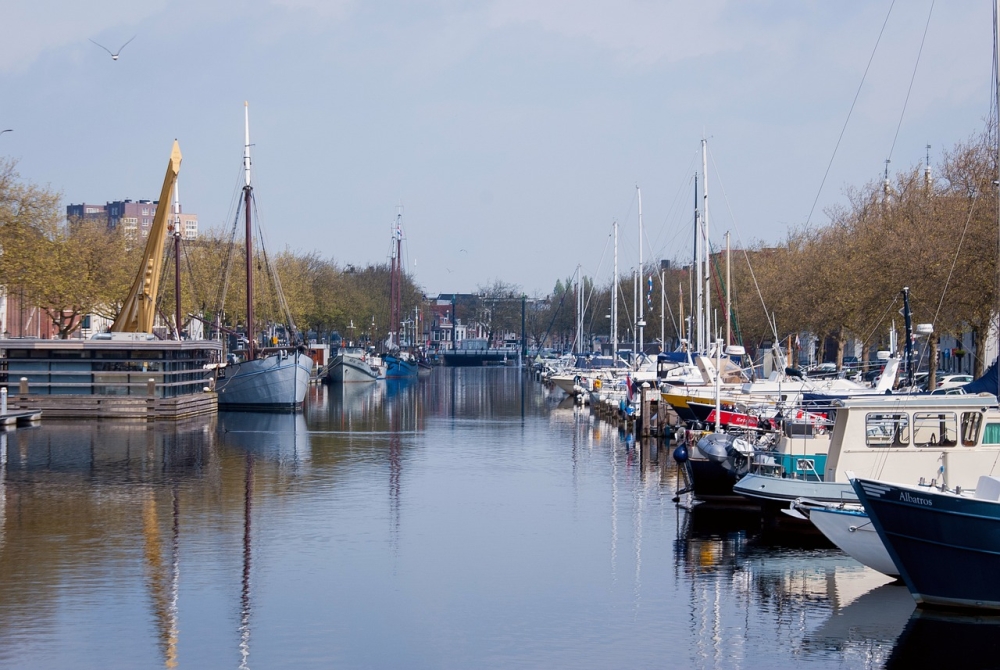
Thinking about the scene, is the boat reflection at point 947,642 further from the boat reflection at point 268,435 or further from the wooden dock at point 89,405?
the wooden dock at point 89,405

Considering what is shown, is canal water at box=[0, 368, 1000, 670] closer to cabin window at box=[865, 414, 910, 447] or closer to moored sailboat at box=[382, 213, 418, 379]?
cabin window at box=[865, 414, 910, 447]

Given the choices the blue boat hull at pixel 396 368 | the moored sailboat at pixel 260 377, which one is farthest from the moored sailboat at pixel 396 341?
the moored sailboat at pixel 260 377

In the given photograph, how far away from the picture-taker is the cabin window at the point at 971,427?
22.8 meters

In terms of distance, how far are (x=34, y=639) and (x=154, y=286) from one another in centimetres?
4174

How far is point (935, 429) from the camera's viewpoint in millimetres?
23156

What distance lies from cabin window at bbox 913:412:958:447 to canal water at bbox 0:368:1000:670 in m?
2.88

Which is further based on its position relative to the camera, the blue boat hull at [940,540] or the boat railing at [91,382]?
the boat railing at [91,382]

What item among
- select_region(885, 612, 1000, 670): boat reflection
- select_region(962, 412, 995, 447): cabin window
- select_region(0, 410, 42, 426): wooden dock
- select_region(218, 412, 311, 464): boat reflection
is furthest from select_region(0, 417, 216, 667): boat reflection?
select_region(962, 412, 995, 447): cabin window

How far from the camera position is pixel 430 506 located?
101 feet

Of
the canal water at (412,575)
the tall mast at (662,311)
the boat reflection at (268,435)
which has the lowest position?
the canal water at (412,575)

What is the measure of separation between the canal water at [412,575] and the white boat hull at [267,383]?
69.4 feet

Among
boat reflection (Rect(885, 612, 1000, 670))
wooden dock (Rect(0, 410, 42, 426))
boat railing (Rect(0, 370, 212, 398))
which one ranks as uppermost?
boat railing (Rect(0, 370, 212, 398))

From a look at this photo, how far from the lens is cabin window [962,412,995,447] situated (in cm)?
2278

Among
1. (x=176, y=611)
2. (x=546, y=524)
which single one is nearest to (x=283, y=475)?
(x=546, y=524)
